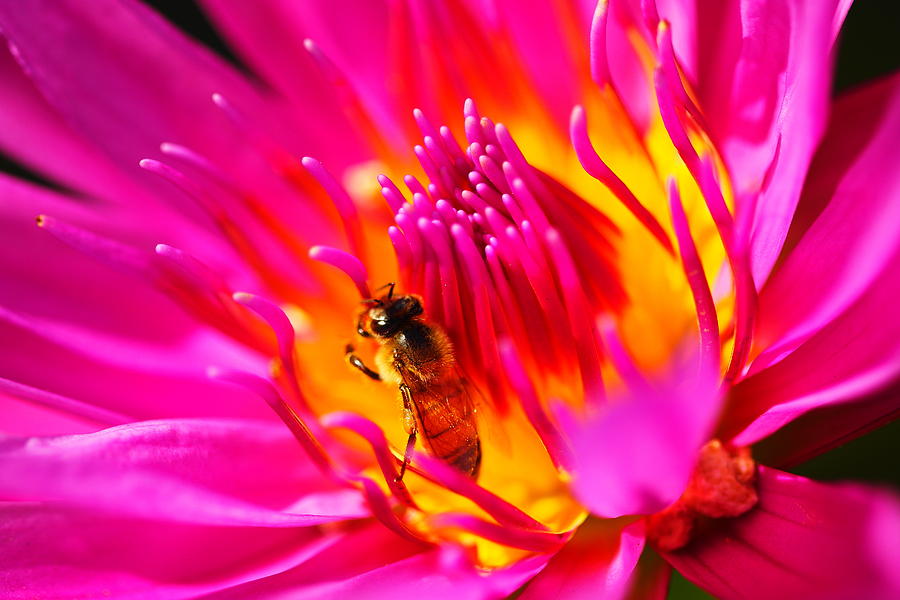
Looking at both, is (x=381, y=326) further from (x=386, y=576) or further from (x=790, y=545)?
(x=790, y=545)

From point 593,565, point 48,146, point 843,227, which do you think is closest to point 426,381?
point 593,565

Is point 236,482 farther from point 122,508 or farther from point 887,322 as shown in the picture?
point 887,322

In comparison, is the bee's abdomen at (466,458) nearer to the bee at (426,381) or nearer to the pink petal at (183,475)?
the bee at (426,381)

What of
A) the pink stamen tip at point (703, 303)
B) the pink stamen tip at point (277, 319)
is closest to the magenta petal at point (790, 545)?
the pink stamen tip at point (703, 303)

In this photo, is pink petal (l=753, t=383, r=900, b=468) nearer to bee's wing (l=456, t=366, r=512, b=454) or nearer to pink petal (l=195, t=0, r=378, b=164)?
bee's wing (l=456, t=366, r=512, b=454)

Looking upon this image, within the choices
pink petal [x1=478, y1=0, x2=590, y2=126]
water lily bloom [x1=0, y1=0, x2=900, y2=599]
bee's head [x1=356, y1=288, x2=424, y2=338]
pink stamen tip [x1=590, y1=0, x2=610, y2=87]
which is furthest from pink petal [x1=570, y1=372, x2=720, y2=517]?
pink petal [x1=478, y1=0, x2=590, y2=126]

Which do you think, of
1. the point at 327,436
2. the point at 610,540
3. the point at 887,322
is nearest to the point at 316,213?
the point at 327,436

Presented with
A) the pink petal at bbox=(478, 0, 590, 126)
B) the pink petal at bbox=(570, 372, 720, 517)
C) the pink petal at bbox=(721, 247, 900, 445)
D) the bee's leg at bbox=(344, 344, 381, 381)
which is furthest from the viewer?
the pink petal at bbox=(478, 0, 590, 126)
